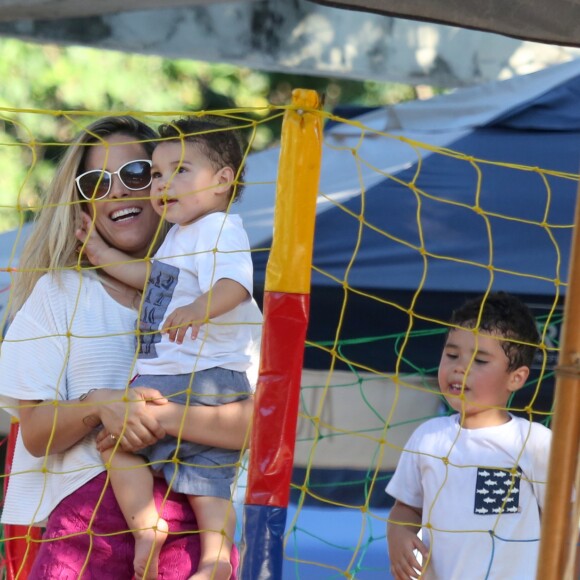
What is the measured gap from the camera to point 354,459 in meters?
4.79

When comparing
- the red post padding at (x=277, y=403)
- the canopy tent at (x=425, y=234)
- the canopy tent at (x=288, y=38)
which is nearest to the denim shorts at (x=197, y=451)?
the red post padding at (x=277, y=403)

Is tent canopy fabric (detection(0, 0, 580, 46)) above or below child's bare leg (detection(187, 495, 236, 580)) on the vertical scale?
above

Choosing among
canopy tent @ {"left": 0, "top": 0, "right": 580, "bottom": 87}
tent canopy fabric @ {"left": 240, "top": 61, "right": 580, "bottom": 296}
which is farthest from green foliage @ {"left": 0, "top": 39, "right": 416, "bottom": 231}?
tent canopy fabric @ {"left": 240, "top": 61, "right": 580, "bottom": 296}

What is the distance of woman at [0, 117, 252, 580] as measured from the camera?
2268 mm

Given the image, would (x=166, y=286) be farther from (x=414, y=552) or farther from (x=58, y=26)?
(x=58, y=26)

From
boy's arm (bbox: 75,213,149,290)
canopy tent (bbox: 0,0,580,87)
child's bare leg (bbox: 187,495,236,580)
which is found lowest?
child's bare leg (bbox: 187,495,236,580)

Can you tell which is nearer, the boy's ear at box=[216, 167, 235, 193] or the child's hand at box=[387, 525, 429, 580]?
the boy's ear at box=[216, 167, 235, 193]

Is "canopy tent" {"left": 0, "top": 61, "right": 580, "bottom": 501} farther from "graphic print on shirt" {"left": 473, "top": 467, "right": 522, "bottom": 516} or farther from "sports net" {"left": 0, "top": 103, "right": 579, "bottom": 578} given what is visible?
"graphic print on shirt" {"left": 473, "top": 467, "right": 522, "bottom": 516}

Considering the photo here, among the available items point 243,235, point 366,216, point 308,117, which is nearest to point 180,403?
point 243,235

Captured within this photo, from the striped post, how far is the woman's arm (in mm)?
297

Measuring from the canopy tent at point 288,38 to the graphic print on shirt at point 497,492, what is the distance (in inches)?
105

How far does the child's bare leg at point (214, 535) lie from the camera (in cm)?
224

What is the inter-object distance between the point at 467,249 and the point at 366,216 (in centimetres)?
39

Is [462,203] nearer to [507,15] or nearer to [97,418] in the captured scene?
[507,15]
